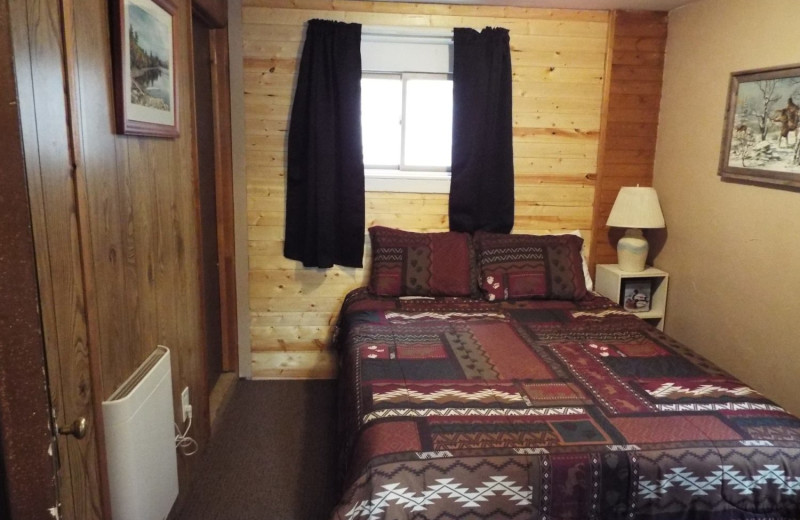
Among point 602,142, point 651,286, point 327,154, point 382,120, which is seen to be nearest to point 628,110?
point 602,142

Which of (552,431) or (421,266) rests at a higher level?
(421,266)

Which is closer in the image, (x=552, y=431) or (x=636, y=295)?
(x=552, y=431)

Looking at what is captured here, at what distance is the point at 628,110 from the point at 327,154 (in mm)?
1735

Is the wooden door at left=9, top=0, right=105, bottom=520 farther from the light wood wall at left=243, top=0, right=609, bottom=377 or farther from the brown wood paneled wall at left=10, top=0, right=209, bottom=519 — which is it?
the light wood wall at left=243, top=0, right=609, bottom=377

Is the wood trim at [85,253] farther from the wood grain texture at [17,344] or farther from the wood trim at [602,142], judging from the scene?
the wood trim at [602,142]

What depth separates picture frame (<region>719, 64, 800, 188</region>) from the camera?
2.37 m

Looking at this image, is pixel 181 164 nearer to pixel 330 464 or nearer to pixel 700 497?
pixel 330 464

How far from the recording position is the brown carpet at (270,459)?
2.23 meters

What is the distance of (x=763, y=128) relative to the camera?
8.29 ft

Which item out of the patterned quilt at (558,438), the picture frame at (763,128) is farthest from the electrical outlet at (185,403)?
the picture frame at (763,128)

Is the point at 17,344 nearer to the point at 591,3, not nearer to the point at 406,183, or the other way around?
the point at 406,183

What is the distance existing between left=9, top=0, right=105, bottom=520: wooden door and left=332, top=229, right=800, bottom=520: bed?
655 millimetres

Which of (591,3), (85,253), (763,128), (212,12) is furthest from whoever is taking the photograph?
(591,3)

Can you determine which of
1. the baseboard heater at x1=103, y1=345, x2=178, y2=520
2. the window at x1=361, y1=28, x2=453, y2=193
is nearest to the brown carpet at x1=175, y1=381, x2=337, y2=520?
the baseboard heater at x1=103, y1=345, x2=178, y2=520
